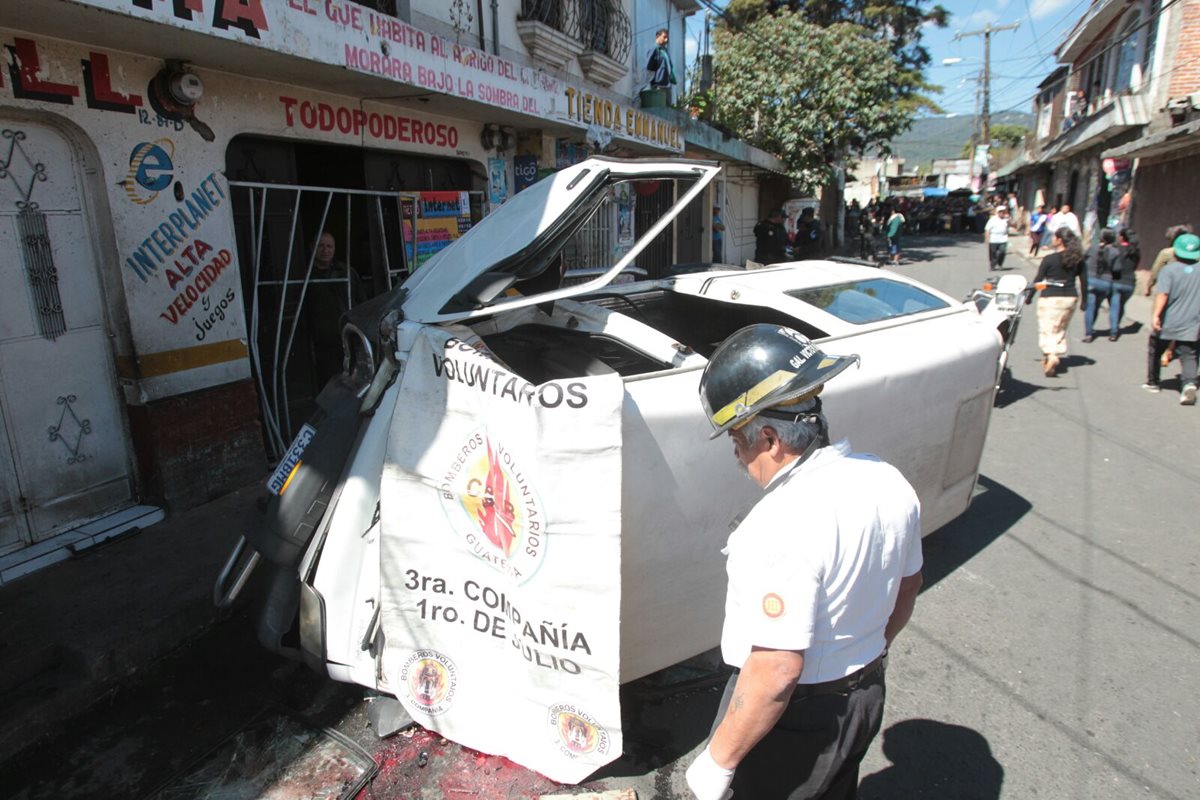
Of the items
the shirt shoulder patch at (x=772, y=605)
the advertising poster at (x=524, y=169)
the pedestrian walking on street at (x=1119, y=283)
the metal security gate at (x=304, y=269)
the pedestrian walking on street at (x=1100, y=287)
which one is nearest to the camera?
the shirt shoulder patch at (x=772, y=605)

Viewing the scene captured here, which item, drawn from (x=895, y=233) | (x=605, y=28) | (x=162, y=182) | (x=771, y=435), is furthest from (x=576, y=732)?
(x=895, y=233)

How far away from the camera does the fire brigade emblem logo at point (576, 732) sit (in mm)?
2281

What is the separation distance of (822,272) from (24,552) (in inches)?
186

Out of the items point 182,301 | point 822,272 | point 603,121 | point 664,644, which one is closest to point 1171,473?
point 822,272

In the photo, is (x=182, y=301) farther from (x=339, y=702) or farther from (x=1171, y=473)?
(x=1171, y=473)

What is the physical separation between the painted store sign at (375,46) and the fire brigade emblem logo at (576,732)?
3.51 meters

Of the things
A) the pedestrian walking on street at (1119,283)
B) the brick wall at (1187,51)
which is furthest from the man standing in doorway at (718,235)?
the brick wall at (1187,51)

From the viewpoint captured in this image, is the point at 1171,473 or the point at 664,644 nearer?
the point at 664,644

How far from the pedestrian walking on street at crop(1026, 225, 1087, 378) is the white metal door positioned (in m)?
8.67

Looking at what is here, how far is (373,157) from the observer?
6277 mm

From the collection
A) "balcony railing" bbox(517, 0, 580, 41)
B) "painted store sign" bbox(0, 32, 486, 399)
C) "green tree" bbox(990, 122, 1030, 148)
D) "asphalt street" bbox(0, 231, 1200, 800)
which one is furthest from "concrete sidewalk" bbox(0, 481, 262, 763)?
"green tree" bbox(990, 122, 1030, 148)

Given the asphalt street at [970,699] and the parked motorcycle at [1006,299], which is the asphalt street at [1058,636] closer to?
the asphalt street at [970,699]

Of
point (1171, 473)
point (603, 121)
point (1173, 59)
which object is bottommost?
point (1171, 473)

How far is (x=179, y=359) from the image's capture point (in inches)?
176
